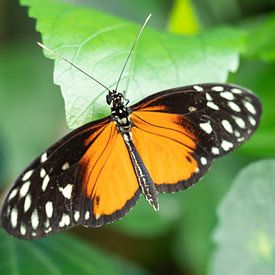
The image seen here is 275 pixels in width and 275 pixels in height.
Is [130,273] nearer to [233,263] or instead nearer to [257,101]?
[233,263]

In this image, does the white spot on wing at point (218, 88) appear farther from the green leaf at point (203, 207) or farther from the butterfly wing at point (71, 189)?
the green leaf at point (203, 207)

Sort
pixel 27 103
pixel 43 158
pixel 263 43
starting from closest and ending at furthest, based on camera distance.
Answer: pixel 43 158
pixel 263 43
pixel 27 103

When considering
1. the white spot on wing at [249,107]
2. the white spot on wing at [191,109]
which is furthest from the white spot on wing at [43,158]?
the white spot on wing at [249,107]

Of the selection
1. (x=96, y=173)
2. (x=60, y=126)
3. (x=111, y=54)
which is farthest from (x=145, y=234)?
(x=111, y=54)

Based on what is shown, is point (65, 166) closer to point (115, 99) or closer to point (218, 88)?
point (115, 99)

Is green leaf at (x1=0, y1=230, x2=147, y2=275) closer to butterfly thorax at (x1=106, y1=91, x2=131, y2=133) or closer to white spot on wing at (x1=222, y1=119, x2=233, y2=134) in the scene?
butterfly thorax at (x1=106, y1=91, x2=131, y2=133)

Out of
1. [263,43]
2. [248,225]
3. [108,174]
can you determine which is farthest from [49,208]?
[263,43]
